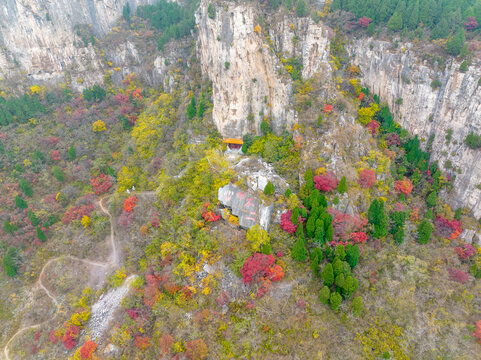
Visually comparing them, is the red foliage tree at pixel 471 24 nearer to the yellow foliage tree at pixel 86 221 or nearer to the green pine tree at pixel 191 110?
the green pine tree at pixel 191 110

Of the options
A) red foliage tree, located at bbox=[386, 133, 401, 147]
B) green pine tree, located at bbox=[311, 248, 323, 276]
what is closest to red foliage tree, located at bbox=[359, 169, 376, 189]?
red foliage tree, located at bbox=[386, 133, 401, 147]

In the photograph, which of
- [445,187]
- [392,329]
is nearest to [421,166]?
[445,187]

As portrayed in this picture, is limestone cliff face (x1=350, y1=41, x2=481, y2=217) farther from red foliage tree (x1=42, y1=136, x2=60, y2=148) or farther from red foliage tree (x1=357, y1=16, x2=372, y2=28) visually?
red foliage tree (x1=42, y1=136, x2=60, y2=148)

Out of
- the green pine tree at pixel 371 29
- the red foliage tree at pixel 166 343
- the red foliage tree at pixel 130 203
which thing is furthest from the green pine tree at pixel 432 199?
the red foliage tree at pixel 130 203

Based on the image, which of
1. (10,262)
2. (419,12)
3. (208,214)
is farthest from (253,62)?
(10,262)

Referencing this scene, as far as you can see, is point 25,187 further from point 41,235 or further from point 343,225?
point 343,225
